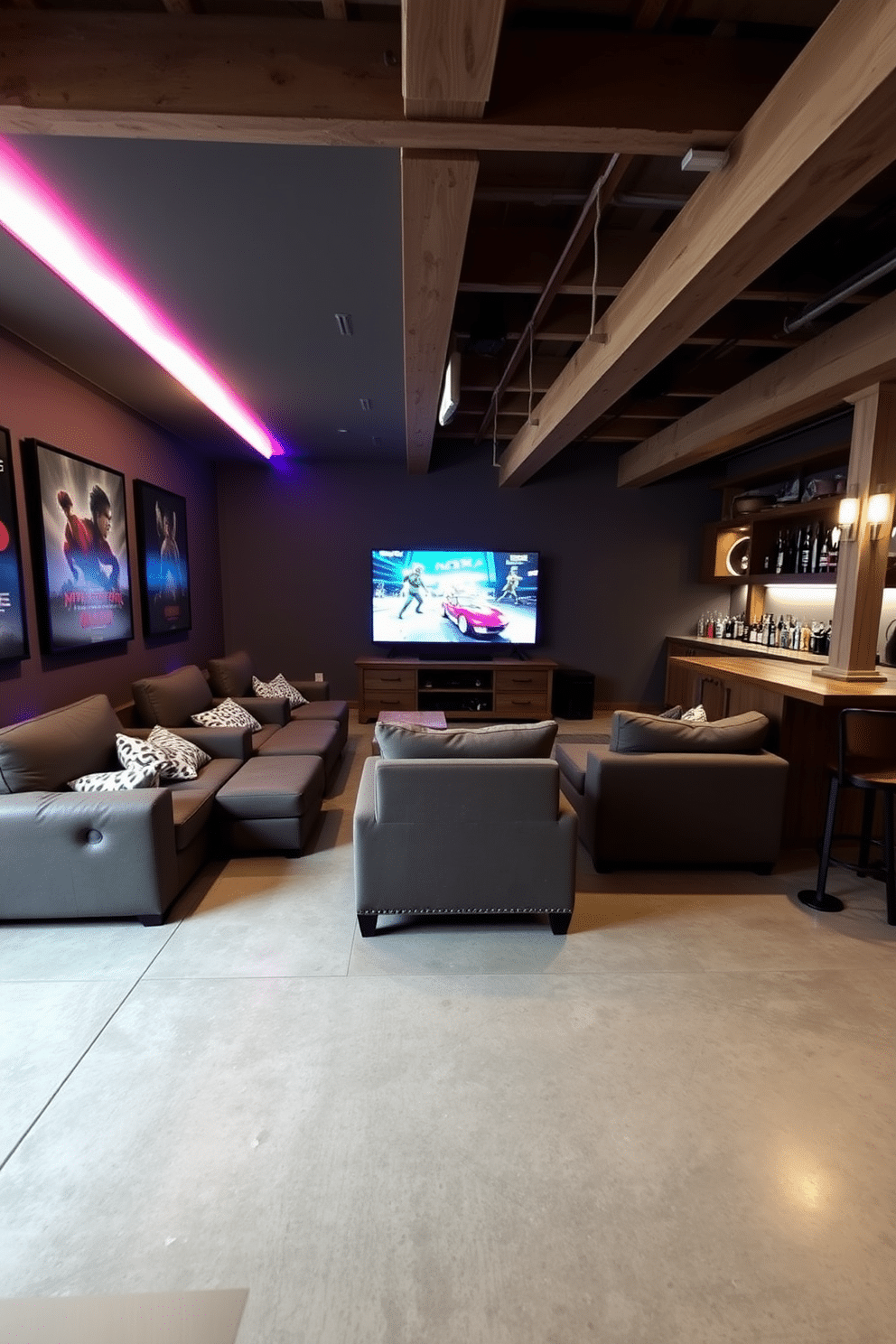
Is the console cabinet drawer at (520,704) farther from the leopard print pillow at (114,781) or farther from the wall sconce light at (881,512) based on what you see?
the leopard print pillow at (114,781)

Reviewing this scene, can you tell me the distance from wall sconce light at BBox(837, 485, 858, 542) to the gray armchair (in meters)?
2.37

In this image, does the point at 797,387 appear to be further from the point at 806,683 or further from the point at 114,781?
the point at 114,781

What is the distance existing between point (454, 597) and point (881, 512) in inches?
148

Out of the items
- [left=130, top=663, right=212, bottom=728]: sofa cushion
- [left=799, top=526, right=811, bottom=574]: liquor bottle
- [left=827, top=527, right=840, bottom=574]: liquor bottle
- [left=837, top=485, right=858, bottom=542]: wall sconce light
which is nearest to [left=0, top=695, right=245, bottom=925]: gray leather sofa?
[left=130, top=663, right=212, bottom=728]: sofa cushion

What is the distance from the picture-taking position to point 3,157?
1.80 metres

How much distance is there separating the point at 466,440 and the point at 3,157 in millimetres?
4724

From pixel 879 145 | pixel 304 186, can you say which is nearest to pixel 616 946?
pixel 879 145

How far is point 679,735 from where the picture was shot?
114 inches

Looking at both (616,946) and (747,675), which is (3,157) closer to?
(616,946)

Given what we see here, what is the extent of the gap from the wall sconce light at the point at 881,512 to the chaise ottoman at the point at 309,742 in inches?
136

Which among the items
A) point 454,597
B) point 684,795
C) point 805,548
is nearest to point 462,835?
point 684,795

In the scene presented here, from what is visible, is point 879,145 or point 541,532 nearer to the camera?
point 879,145

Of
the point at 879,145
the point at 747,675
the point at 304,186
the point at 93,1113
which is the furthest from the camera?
the point at 747,675

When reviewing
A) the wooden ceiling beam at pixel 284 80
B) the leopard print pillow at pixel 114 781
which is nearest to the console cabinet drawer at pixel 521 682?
the leopard print pillow at pixel 114 781
